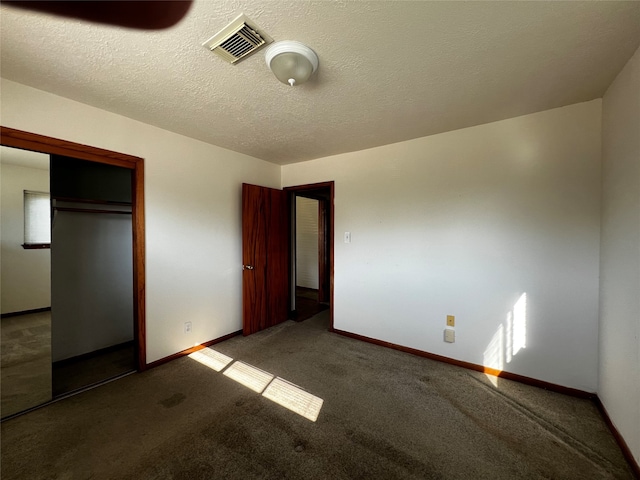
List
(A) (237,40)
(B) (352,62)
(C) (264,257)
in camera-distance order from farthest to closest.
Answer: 1. (C) (264,257)
2. (B) (352,62)
3. (A) (237,40)

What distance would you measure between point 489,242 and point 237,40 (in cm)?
254

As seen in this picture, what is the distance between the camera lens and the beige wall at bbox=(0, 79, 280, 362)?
1927mm

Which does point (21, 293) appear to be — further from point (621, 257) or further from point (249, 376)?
point (621, 257)

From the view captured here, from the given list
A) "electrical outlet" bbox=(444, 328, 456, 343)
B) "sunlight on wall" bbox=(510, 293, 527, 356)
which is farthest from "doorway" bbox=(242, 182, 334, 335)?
"sunlight on wall" bbox=(510, 293, 527, 356)

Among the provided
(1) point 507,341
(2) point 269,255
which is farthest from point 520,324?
(2) point 269,255

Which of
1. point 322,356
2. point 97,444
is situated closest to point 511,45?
point 322,356

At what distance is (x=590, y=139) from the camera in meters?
1.97

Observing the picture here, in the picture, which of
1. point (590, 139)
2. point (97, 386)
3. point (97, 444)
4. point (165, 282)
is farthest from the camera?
point (165, 282)

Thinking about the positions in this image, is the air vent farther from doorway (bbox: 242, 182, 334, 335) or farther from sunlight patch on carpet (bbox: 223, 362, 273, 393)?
sunlight patch on carpet (bbox: 223, 362, 273, 393)

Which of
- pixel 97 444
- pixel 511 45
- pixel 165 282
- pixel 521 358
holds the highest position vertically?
pixel 511 45

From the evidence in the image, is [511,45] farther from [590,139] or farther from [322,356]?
[322,356]

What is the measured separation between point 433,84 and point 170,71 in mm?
1766

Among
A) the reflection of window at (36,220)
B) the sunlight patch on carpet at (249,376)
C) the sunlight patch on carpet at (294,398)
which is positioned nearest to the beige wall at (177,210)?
the reflection of window at (36,220)

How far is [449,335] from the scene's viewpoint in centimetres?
254
